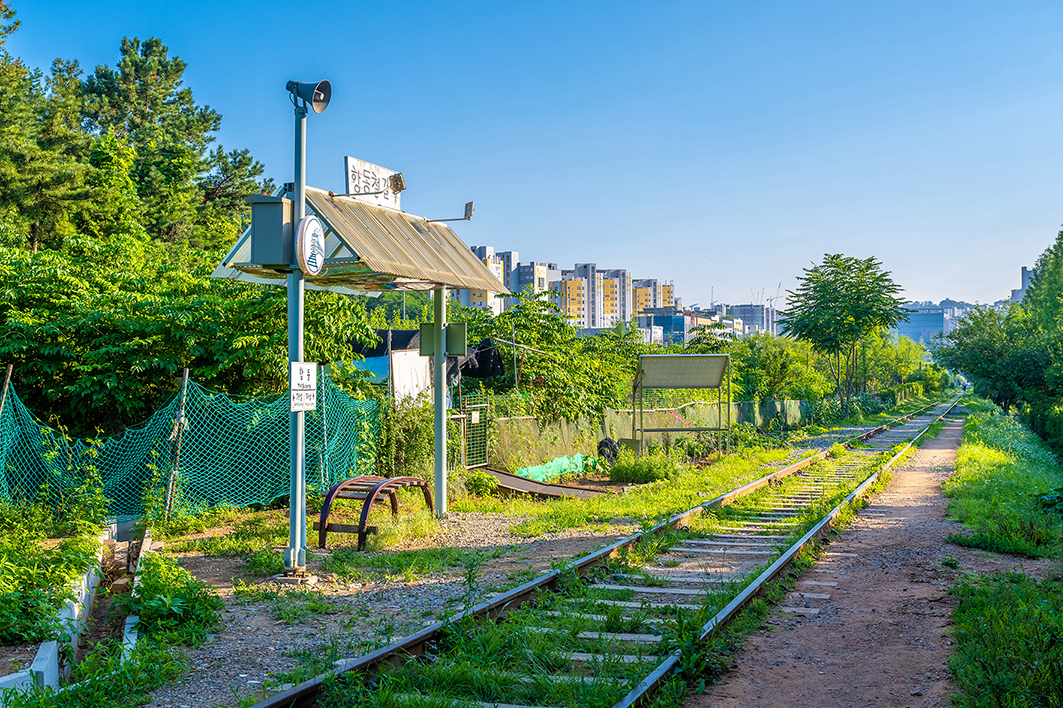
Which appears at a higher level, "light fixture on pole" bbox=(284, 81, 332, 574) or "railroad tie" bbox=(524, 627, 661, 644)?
"light fixture on pole" bbox=(284, 81, 332, 574)

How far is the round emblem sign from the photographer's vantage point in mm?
8359

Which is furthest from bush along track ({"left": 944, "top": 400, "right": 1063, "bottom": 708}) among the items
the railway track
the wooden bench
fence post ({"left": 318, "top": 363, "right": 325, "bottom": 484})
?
fence post ({"left": 318, "top": 363, "right": 325, "bottom": 484})

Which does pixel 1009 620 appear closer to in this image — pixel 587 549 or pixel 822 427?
pixel 587 549

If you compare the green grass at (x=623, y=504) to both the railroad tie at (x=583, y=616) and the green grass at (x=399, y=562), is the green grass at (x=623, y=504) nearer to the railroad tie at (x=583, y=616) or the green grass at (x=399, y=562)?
the green grass at (x=399, y=562)

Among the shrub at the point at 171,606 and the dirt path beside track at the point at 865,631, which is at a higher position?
the shrub at the point at 171,606

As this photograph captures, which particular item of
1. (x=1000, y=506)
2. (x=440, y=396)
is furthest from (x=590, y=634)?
(x=1000, y=506)

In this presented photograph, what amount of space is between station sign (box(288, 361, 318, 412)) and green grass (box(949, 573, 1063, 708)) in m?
6.27

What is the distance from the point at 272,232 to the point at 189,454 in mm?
4174

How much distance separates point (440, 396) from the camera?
1212 cm

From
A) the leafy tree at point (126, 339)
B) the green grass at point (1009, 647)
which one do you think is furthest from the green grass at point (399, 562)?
the green grass at point (1009, 647)

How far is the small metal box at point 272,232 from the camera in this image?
8414 mm

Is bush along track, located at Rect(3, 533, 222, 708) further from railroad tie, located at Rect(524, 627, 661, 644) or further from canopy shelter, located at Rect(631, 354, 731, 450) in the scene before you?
canopy shelter, located at Rect(631, 354, 731, 450)

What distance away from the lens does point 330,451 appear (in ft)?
40.7

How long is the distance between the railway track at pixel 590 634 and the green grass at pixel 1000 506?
2275 millimetres
